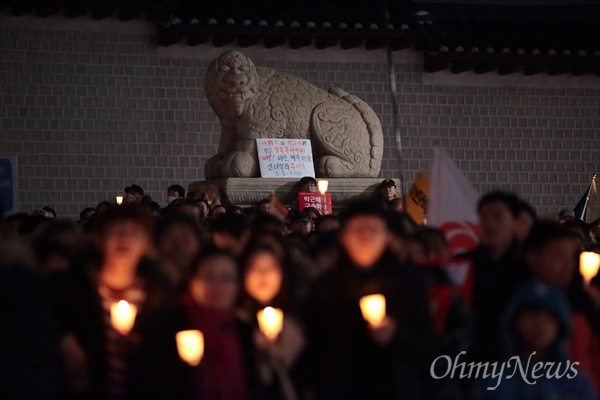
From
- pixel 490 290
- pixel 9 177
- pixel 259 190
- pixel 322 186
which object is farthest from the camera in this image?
pixel 9 177

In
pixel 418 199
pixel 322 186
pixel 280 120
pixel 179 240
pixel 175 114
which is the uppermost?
pixel 175 114

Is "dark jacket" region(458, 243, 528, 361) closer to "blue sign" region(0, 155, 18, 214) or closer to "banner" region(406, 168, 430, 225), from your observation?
"banner" region(406, 168, 430, 225)

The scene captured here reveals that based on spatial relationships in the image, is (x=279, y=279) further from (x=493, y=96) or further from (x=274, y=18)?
(x=493, y=96)

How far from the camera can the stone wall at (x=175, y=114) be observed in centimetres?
1797

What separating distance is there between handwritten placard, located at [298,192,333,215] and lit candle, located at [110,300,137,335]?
699 cm

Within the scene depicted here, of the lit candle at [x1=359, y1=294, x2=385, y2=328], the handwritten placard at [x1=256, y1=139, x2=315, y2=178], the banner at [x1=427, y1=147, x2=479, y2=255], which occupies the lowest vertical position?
the lit candle at [x1=359, y1=294, x2=385, y2=328]

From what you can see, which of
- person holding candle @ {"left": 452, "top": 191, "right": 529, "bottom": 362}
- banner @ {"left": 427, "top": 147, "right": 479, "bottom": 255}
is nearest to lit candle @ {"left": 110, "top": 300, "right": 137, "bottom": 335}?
person holding candle @ {"left": 452, "top": 191, "right": 529, "bottom": 362}

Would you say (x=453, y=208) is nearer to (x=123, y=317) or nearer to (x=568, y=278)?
(x=568, y=278)

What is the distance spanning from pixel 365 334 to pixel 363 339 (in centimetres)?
2

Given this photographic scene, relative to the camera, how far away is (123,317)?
17.0ft

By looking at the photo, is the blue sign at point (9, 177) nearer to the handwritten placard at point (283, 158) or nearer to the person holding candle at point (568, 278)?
the handwritten placard at point (283, 158)

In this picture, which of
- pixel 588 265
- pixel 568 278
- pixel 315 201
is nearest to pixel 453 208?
pixel 588 265

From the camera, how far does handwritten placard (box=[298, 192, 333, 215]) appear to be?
40.2ft

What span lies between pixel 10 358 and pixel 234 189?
7.75 meters
